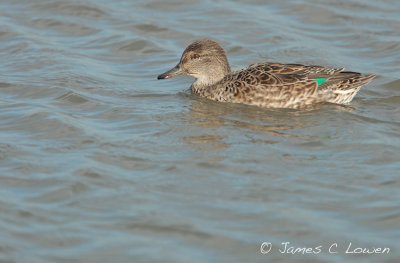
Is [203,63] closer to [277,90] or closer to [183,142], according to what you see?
[277,90]

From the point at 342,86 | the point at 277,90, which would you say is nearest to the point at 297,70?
the point at 277,90

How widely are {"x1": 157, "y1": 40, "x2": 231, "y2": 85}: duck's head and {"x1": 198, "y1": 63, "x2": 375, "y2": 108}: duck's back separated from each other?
2.29 ft

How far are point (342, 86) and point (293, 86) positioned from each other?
26.0 inches

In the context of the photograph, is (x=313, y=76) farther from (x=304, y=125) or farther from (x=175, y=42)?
(x=175, y=42)

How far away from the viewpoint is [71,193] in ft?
24.5

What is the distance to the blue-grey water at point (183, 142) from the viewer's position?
6.67 m

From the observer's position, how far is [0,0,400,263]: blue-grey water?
6.67m

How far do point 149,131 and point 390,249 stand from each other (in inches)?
146

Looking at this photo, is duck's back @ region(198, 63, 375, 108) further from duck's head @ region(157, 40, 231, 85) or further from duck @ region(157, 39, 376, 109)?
duck's head @ region(157, 40, 231, 85)
